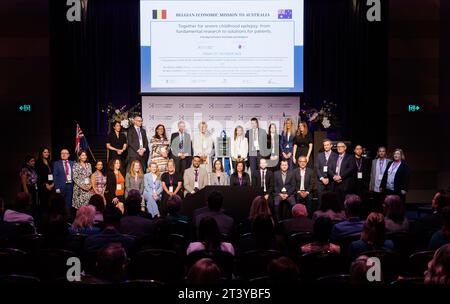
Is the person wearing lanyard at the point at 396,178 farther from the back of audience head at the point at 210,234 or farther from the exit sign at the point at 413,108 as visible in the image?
the back of audience head at the point at 210,234

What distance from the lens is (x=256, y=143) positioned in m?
11.2

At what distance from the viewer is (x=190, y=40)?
11508 mm

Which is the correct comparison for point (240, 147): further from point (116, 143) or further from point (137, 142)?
point (116, 143)

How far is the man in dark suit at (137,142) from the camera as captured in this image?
36.3 feet

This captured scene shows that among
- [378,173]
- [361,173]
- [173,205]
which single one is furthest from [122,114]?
[173,205]

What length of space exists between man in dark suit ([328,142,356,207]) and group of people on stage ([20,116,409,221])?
2cm

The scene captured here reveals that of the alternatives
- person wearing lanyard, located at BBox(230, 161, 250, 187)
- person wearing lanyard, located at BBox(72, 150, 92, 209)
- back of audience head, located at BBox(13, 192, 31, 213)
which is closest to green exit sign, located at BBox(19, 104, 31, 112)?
person wearing lanyard, located at BBox(72, 150, 92, 209)

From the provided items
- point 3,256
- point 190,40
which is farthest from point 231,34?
point 3,256

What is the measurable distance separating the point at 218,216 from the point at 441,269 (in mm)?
3072

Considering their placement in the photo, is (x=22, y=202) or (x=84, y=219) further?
(x=22, y=202)

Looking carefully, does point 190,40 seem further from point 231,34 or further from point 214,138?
point 214,138

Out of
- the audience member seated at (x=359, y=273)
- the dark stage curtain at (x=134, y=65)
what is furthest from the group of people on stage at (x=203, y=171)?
the audience member seated at (x=359, y=273)

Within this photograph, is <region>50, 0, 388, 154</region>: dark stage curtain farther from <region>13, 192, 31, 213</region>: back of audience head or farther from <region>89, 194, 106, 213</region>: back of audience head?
<region>13, 192, 31, 213</region>: back of audience head

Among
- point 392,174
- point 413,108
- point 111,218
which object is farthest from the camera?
point 413,108
